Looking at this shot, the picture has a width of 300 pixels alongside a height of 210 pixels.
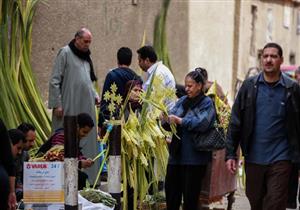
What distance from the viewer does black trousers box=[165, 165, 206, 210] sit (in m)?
8.69

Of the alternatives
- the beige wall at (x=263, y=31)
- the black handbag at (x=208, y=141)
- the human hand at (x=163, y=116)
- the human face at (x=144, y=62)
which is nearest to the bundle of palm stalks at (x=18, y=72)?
the human face at (x=144, y=62)


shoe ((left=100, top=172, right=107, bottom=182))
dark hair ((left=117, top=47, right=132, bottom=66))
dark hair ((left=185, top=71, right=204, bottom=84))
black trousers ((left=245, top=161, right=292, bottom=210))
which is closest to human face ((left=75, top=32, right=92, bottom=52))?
dark hair ((left=117, top=47, right=132, bottom=66))

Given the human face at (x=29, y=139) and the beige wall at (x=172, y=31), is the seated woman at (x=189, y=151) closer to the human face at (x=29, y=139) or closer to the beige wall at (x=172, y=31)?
the human face at (x=29, y=139)

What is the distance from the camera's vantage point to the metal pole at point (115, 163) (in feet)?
25.8

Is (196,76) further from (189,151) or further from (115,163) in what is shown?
(115,163)

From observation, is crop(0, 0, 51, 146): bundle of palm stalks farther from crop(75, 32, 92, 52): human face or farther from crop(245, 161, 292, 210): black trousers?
crop(245, 161, 292, 210): black trousers

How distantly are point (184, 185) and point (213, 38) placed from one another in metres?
11.1

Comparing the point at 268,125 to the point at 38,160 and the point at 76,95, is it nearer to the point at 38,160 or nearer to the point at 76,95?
the point at 38,160

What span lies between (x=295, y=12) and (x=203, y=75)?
2079 cm

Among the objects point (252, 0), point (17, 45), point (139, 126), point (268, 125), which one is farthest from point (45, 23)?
point (252, 0)

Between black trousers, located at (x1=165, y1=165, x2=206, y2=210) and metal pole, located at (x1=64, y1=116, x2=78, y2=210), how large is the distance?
1.94 meters

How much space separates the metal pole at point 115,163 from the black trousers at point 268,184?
1.19 m

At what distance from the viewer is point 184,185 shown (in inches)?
345

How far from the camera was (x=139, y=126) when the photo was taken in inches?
358
